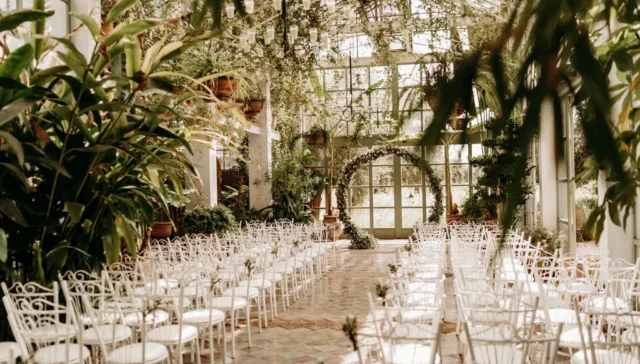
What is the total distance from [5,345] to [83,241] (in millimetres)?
1038

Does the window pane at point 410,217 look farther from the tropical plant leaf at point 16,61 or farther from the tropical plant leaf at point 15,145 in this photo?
the tropical plant leaf at point 15,145

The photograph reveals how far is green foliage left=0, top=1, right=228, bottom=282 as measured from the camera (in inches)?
163

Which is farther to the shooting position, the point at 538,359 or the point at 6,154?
the point at 538,359

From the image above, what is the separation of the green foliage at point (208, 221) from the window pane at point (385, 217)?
6103 mm

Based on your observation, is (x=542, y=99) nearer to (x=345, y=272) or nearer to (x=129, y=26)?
(x=129, y=26)

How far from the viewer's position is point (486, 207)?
11.9 meters

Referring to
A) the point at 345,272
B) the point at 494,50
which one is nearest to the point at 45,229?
the point at 494,50

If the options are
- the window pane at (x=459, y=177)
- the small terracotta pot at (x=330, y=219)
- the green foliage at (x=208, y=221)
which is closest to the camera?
the green foliage at (x=208, y=221)

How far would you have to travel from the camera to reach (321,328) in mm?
6008

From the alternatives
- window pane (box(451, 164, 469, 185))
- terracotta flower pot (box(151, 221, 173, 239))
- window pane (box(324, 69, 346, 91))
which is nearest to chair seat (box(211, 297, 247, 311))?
terracotta flower pot (box(151, 221, 173, 239))

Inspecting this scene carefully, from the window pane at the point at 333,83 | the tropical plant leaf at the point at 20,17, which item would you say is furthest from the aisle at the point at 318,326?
the window pane at the point at 333,83

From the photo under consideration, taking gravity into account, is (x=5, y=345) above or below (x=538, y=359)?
above

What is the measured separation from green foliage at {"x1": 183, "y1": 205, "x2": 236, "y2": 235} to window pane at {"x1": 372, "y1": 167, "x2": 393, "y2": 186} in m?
6.26

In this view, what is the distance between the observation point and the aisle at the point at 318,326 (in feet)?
16.5
